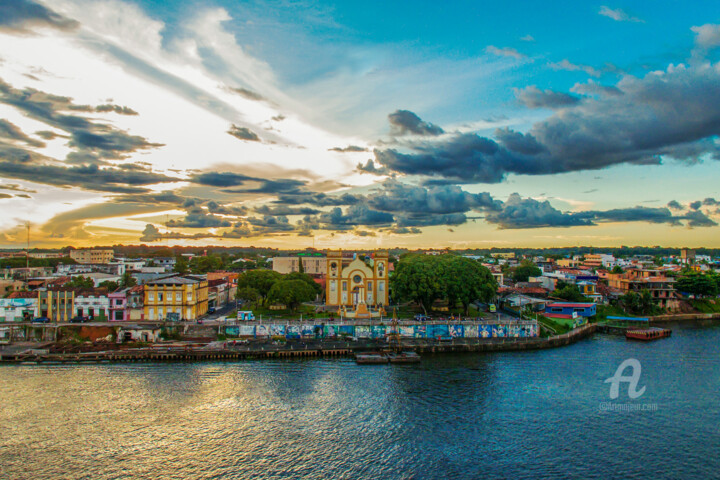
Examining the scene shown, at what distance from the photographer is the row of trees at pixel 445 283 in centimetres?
5256

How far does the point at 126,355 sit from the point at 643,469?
4121 centimetres

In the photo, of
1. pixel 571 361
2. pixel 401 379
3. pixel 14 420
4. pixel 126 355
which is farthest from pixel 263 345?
pixel 571 361

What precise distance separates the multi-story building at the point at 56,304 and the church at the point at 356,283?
31272 mm

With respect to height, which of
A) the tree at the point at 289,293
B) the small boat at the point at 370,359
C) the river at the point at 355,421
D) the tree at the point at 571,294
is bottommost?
the river at the point at 355,421

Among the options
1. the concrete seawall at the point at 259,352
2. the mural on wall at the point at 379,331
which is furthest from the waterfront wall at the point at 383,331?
the concrete seawall at the point at 259,352

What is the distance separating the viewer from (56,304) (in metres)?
50.3

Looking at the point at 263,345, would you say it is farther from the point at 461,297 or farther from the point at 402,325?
the point at 461,297

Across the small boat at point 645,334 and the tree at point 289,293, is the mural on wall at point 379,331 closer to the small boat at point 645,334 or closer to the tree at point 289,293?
the tree at point 289,293

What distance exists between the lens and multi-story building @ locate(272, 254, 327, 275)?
104250 millimetres

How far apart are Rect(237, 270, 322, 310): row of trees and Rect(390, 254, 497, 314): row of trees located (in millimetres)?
11783

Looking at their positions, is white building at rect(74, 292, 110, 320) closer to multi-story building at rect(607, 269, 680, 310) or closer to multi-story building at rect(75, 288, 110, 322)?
multi-story building at rect(75, 288, 110, 322)

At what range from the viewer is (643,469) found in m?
22.2

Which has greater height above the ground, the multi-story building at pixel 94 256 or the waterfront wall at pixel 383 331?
the multi-story building at pixel 94 256

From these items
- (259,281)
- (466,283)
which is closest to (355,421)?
(466,283)
